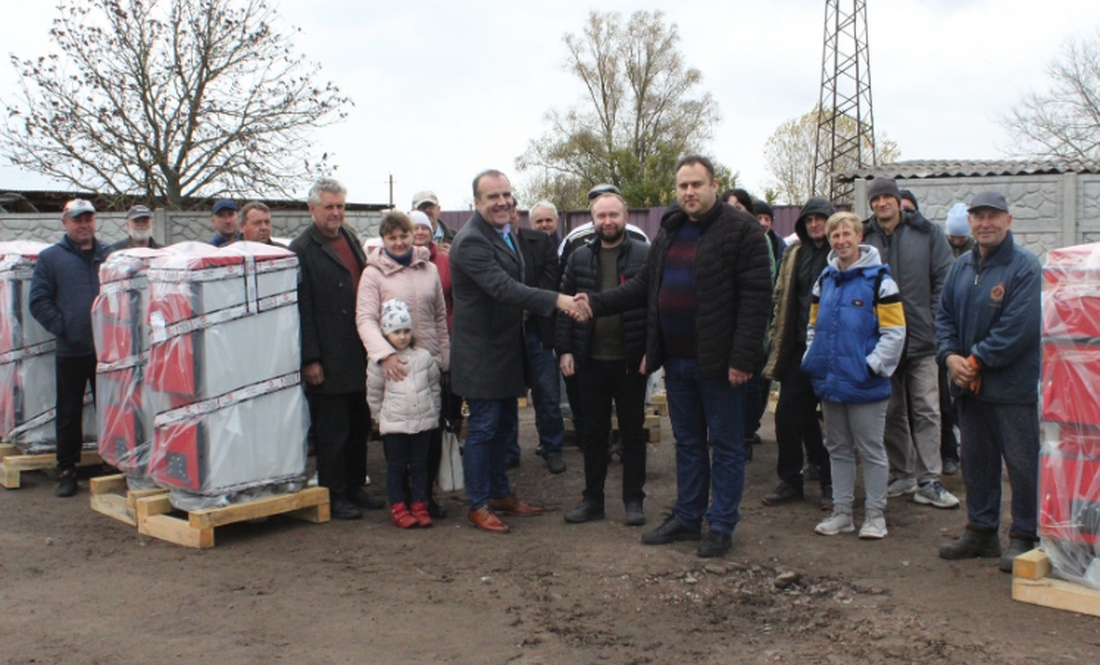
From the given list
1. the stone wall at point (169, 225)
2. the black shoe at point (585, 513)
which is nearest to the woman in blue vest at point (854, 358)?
the black shoe at point (585, 513)

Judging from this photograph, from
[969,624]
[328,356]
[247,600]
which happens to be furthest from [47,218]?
[969,624]

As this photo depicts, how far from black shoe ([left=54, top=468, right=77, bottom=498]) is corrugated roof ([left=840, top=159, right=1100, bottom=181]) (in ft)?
40.4

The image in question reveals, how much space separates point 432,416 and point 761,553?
1.98m

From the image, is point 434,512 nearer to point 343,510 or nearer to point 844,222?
point 343,510

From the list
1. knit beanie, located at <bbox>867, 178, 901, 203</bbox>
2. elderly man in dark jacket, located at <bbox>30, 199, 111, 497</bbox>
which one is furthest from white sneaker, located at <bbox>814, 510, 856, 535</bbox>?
elderly man in dark jacket, located at <bbox>30, 199, 111, 497</bbox>

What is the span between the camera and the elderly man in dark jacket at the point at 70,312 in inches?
264

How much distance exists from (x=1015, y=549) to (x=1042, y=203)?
9.39 metres

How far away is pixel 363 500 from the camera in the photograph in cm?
615

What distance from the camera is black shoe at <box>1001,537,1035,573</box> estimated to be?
4523mm

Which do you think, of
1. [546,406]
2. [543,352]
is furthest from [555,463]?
[543,352]

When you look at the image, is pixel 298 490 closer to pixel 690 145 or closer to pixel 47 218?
pixel 47 218

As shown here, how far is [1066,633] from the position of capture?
3.80m

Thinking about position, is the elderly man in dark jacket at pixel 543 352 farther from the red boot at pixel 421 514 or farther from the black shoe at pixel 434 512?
the red boot at pixel 421 514

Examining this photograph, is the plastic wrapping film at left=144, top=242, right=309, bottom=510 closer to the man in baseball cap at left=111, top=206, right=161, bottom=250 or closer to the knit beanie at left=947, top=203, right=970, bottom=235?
the man in baseball cap at left=111, top=206, right=161, bottom=250
